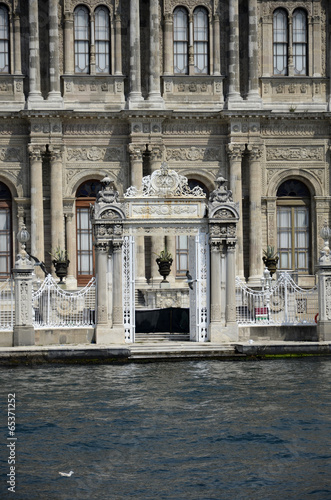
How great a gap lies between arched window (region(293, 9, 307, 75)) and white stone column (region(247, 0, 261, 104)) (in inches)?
60.9

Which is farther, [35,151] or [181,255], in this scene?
[181,255]

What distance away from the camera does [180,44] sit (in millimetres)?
34750

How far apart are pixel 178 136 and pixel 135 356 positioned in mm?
12655

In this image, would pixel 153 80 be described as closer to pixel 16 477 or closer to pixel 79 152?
pixel 79 152

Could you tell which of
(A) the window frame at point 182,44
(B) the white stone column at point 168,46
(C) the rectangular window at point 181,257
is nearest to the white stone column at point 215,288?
(C) the rectangular window at point 181,257

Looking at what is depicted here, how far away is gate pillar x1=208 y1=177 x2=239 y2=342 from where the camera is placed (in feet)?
80.7

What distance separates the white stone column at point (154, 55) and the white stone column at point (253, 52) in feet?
9.50

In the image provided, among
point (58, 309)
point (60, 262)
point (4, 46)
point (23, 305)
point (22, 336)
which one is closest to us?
point (22, 336)

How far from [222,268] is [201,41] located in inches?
481

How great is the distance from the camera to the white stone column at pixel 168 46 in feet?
113

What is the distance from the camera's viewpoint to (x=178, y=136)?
34344 millimetres

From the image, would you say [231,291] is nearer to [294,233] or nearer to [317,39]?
[294,233]

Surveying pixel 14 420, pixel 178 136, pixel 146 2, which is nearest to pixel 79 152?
pixel 178 136

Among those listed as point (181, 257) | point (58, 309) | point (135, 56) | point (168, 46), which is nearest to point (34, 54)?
point (135, 56)
